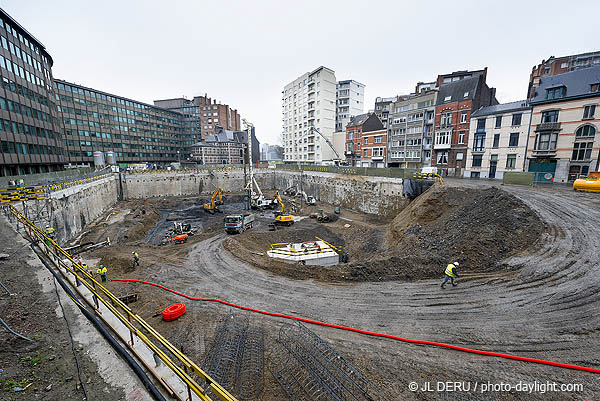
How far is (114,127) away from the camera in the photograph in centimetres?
7288

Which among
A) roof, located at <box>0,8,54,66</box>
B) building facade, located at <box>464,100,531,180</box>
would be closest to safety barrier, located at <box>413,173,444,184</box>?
building facade, located at <box>464,100,531,180</box>

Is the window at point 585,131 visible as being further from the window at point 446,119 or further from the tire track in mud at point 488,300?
the tire track in mud at point 488,300

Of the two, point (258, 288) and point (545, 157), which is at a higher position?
point (545, 157)

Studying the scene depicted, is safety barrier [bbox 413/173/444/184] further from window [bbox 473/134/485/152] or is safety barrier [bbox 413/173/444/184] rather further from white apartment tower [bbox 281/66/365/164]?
white apartment tower [bbox 281/66/365/164]

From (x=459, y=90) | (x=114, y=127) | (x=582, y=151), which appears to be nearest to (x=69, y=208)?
(x=459, y=90)

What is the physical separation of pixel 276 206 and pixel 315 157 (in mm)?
32705

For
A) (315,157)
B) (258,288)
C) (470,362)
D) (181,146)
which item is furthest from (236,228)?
(181,146)

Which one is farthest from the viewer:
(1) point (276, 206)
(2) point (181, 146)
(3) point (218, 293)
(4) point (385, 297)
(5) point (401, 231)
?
(2) point (181, 146)

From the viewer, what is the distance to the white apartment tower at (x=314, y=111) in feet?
221

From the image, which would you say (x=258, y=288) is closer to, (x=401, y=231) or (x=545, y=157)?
(x=401, y=231)

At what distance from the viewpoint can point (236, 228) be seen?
87.1 feet

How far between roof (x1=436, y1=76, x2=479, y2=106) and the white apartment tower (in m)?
30.8

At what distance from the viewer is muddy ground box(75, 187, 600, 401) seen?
7.56m

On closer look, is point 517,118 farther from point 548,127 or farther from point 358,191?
point 358,191
